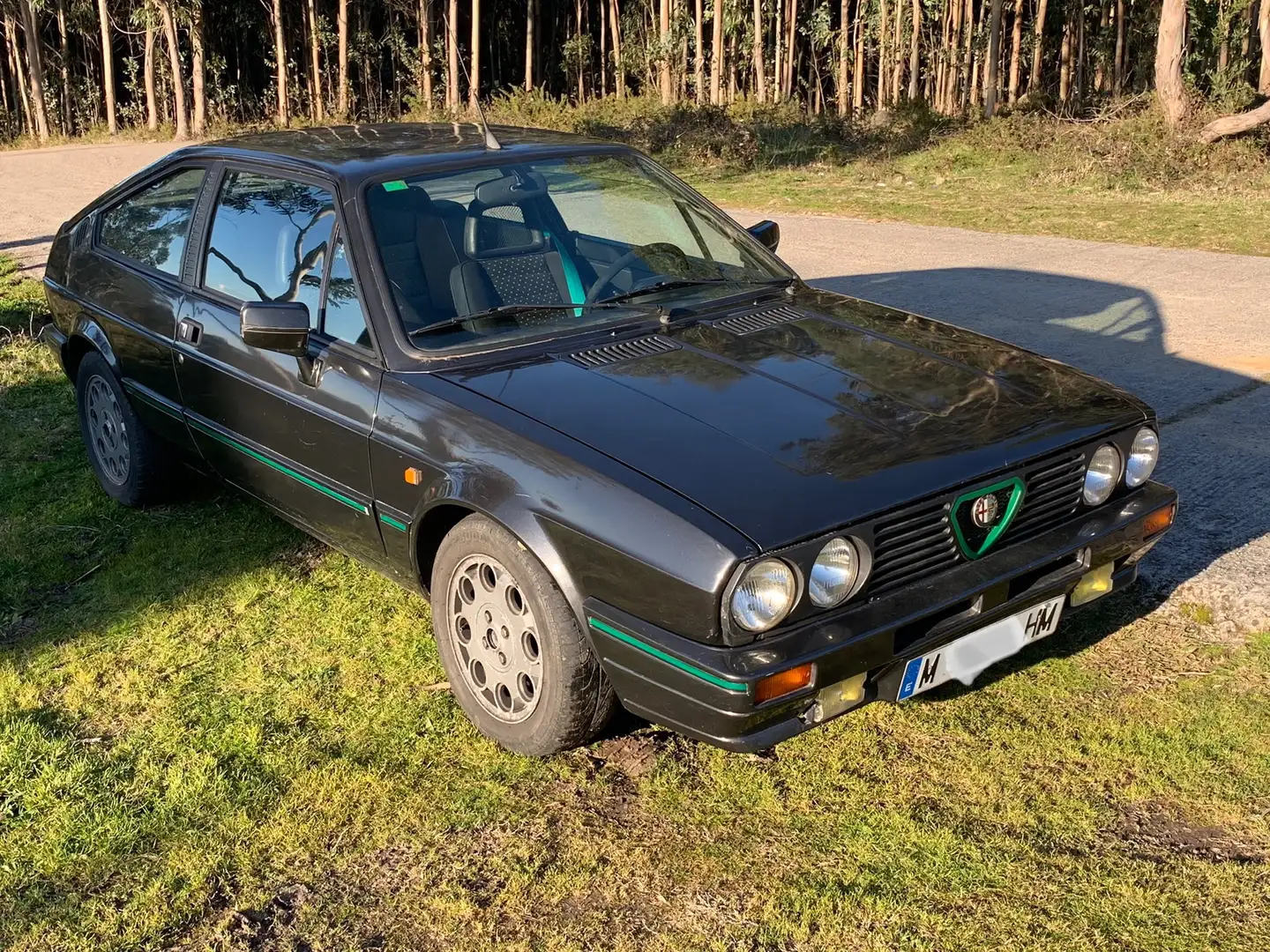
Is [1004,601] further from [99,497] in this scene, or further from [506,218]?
[99,497]

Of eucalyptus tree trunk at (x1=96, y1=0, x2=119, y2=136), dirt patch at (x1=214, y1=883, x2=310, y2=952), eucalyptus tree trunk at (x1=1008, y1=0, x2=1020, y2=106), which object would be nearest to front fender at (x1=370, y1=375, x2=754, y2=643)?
dirt patch at (x1=214, y1=883, x2=310, y2=952)

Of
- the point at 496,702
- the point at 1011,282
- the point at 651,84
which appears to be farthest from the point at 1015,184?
the point at 651,84

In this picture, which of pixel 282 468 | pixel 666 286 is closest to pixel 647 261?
pixel 666 286

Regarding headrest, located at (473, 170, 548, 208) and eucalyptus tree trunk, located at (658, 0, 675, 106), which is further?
eucalyptus tree trunk, located at (658, 0, 675, 106)

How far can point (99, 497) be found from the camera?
5.48 metres

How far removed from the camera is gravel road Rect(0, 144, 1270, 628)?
450cm

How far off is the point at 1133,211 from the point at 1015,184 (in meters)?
2.88

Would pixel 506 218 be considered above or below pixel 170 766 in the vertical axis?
above

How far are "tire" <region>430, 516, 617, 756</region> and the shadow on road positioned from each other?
229 cm

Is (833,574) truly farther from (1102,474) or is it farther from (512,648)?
(1102,474)

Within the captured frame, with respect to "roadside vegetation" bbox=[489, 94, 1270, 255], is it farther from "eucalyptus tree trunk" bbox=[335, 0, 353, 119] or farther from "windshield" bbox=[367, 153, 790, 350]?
"windshield" bbox=[367, 153, 790, 350]

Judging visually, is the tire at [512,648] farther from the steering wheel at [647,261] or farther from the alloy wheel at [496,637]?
the steering wheel at [647,261]

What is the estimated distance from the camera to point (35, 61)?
31062 millimetres

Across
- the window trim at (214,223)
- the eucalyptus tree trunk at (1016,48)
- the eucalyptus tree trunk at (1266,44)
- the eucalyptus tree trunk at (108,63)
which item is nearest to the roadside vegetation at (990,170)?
the eucalyptus tree trunk at (1266,44)
